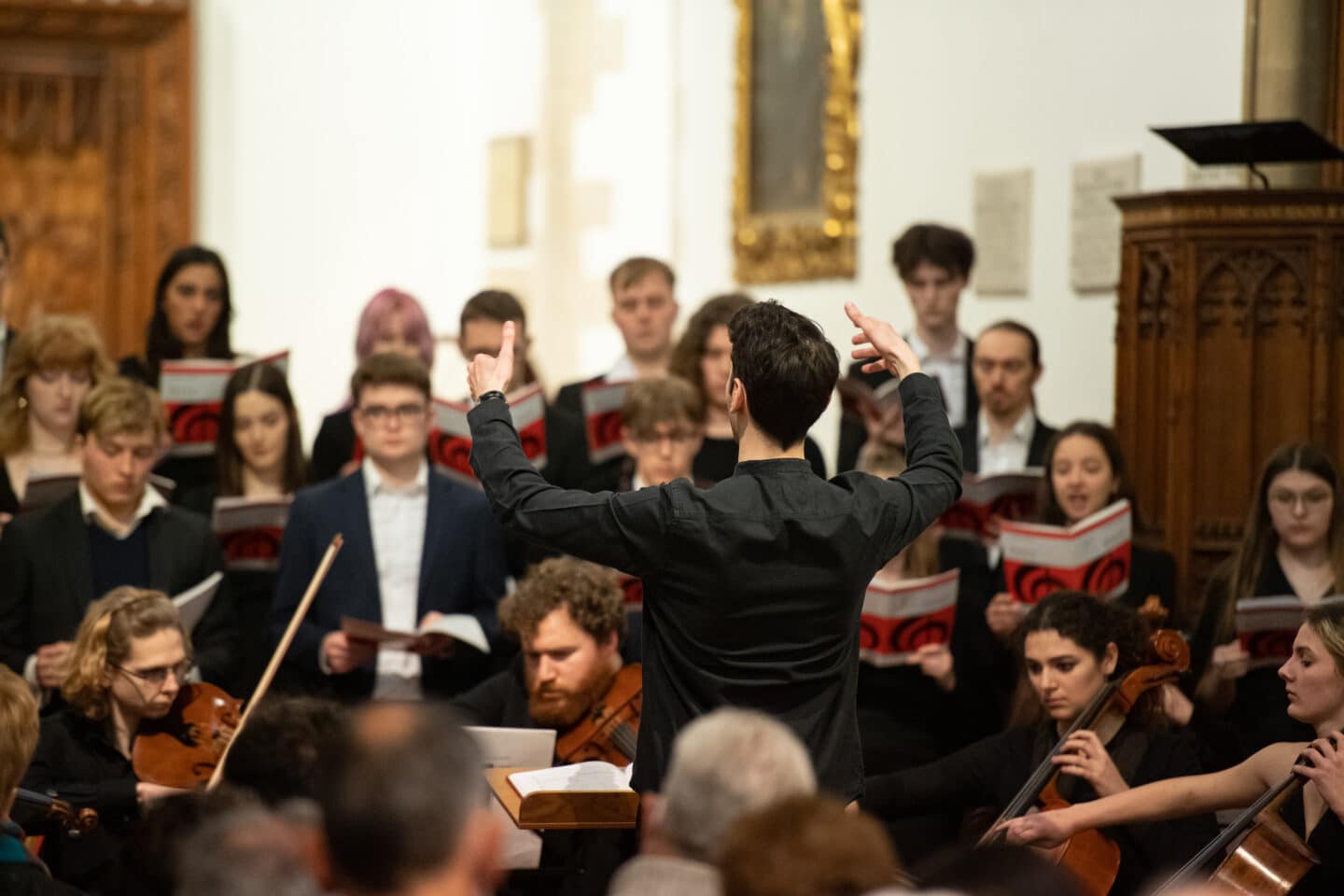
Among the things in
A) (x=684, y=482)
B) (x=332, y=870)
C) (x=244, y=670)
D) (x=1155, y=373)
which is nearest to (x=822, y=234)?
(x=1155, y=373)

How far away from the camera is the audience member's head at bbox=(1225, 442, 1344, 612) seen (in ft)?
16.4

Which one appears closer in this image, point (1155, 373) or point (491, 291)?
point (1155, 373)

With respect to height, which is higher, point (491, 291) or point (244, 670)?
point (491, 291)

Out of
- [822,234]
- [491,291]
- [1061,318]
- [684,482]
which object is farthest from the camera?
[822,234]

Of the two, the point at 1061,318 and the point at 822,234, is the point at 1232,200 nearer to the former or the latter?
the point at 1061,318

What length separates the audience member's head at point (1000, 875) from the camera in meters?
2.15

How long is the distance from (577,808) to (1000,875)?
1.53 meters

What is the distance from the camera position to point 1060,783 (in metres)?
4.26

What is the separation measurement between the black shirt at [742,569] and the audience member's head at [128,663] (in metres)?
1.53

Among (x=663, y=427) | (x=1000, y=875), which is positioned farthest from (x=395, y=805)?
(x=663, y=427)

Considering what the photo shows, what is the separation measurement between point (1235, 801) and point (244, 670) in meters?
2.79

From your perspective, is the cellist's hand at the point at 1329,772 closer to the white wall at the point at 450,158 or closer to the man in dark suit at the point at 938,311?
the man in dark suit at the point at 938,311

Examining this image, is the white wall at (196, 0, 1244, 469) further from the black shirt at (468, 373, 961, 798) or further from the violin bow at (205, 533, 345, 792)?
the black shirt at (468, 373, 961, 798)

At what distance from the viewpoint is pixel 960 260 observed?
20.7ft
